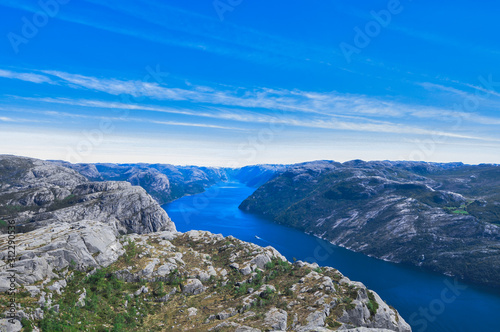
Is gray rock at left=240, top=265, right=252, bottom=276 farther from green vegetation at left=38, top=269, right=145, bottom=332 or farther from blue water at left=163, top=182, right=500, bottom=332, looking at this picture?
blue water at left=163, top=182, right=500, bottom=332

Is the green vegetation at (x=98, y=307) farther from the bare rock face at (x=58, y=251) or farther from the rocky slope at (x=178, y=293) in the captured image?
the bare rock face at (x=58, y=251)

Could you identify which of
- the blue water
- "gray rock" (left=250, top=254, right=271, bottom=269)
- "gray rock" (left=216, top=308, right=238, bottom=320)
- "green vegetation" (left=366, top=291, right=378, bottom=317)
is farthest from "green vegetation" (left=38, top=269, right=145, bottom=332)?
the blue water

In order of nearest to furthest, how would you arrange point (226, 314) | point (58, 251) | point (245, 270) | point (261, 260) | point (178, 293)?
point (226, 314) → point (58, 251) → point (178, 293) → point (245, 270) → point (261, 260)

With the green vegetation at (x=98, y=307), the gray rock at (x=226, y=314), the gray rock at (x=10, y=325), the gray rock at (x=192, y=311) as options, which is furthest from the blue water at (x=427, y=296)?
the gray rock at (x=10, y=325)

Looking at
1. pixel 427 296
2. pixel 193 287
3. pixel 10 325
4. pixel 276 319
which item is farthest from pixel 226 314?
pixel 427 296

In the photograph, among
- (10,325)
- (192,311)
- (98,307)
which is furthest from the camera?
(192,311)

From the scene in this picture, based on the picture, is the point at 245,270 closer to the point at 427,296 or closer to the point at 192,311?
the point at 192,311

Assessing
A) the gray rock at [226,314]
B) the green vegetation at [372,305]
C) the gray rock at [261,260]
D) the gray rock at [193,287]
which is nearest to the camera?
the gray rock at [226,314]

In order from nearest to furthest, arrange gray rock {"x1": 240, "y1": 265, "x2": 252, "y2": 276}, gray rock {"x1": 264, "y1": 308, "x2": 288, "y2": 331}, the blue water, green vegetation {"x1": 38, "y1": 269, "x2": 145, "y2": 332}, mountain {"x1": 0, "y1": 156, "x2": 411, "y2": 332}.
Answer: green vegetation {"x1": 38, "y1": 269, "x2": 145, "y2": 332}, mountain {"x1": 0, "y1": 156, "x2": 411, "y2": 332}, gray rock {"x1": 264, "y1": 308, "x2": 288, "y2": 331}, gray rock {"x1": 240, "y1": 265, "x2": 252, "y2": 276}, the blue water

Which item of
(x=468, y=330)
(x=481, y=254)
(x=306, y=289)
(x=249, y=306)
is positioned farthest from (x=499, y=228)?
(x=249, y=306)
